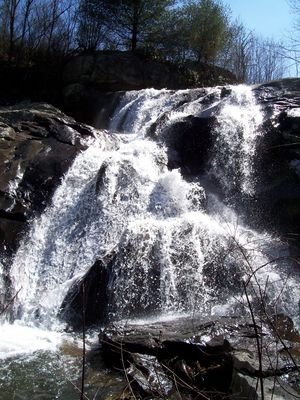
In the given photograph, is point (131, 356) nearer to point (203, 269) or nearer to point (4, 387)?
point (4, 387)

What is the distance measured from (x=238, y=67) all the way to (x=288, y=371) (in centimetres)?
1980

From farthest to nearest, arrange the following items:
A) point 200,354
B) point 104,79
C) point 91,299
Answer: point 104,79
point 91,299
point 200,354

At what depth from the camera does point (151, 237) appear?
6738 millimetres

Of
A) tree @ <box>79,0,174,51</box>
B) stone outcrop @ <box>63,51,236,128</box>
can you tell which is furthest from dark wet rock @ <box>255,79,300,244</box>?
tree @ <box>79,0,174,51</box>

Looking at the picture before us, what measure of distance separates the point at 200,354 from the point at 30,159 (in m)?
5.20

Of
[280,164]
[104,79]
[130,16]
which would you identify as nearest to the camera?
[280,164]

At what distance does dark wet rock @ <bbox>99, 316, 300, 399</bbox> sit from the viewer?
390 cm

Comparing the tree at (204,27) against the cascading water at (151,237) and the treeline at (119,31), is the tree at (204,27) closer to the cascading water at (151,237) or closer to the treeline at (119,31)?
the treeline at (119,31)

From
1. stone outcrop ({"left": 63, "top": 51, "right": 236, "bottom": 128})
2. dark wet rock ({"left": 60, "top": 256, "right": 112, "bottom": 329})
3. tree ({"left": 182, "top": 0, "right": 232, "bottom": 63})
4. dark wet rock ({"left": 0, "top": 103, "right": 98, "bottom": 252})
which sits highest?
tree ({"left": 182, "top": 0, "right": 232, "bottom": 63})

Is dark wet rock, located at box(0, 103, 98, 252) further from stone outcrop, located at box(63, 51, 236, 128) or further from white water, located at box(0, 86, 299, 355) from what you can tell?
stone outcrop, located at box(63, 51, 236, 128)

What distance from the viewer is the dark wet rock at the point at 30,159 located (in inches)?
294

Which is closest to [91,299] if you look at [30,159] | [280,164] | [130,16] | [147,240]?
[147,240]

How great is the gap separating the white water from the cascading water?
15 mm

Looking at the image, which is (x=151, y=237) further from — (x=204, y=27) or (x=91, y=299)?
(x=204, y=27)
